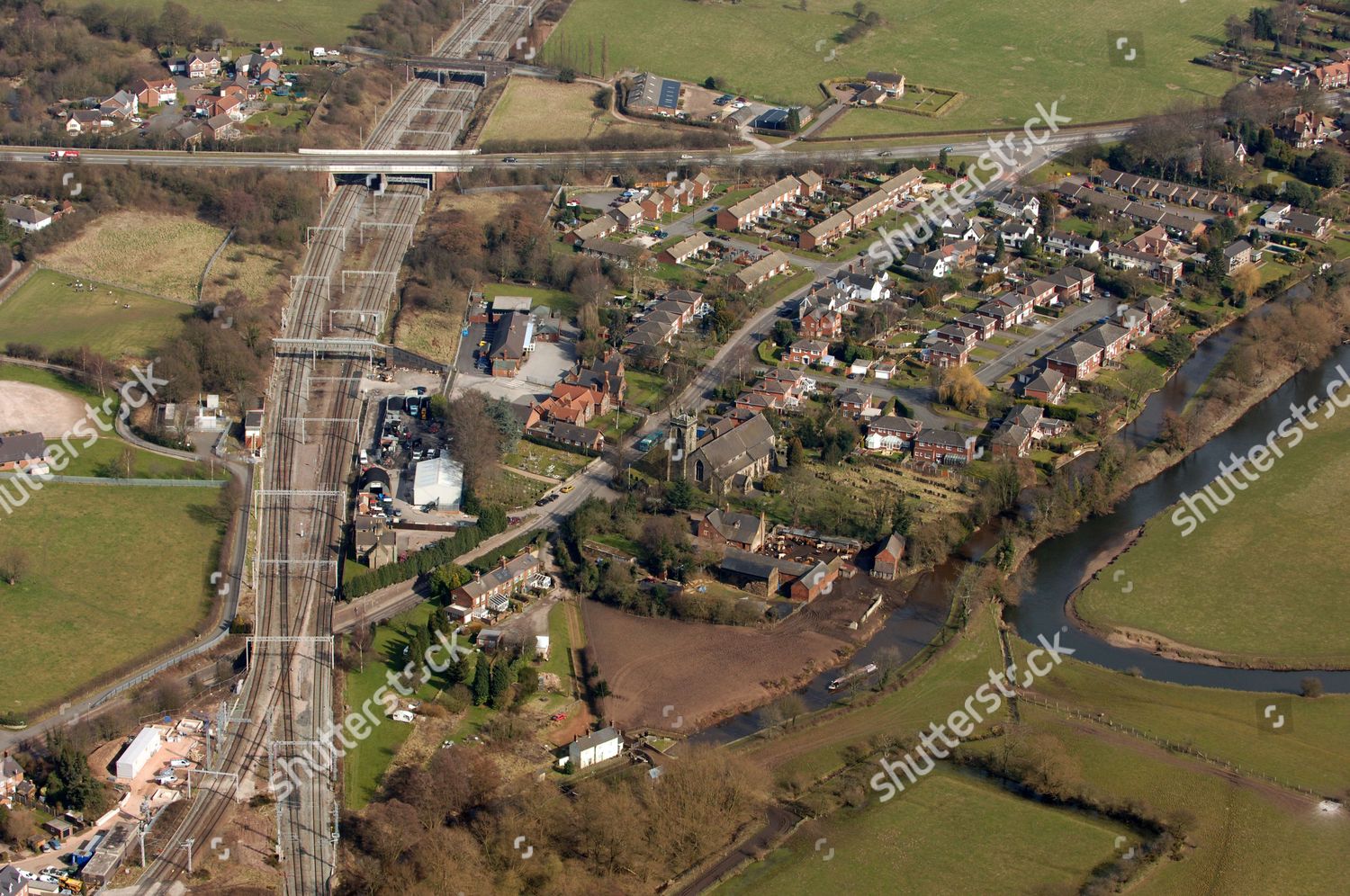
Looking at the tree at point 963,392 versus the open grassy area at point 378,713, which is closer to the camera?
the open grassy area at point 378,713

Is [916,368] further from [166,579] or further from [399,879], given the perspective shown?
[399,879]

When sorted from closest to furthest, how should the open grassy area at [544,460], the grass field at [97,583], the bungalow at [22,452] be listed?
the grass field at [97,583]
the bungalow at [22,452]
the open grassy area at [544,460]

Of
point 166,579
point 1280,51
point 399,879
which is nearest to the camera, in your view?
point 399,879

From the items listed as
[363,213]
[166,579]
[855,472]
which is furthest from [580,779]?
[363,213]

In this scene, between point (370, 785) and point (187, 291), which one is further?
point (187, 291)

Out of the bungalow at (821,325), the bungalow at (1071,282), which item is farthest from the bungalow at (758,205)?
the bungalow at (1071,282)

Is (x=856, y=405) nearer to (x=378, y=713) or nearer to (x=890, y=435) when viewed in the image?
(x=890, y=435)

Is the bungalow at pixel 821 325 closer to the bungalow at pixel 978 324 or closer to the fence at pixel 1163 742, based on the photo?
the bungalow at pixel 978 324
